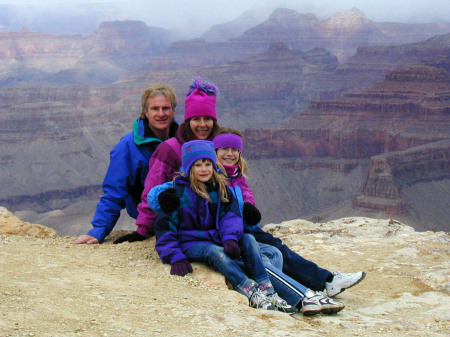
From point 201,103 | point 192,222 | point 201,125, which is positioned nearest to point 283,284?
point 192,222

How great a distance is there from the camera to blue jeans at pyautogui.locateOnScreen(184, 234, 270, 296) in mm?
7562

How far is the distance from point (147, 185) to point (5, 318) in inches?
130

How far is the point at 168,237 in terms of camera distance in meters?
7.94

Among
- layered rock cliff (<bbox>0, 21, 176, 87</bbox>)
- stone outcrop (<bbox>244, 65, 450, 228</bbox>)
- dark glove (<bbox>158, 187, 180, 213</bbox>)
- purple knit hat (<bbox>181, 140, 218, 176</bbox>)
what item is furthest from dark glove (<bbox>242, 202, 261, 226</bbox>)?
layered rock cliff (<bbox>0, 21, 176, 87</bbox>)

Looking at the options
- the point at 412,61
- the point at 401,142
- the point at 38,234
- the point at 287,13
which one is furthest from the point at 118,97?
the point at 38,234

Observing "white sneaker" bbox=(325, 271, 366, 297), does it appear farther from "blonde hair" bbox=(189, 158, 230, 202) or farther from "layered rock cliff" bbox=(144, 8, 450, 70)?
"layered rock cliff" bbox=(144, 8, 450, 70)

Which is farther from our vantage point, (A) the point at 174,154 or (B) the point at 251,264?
(A) the point at 174,154

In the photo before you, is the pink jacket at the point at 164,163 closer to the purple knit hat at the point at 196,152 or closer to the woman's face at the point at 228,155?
the woman's face at the point at 228,155

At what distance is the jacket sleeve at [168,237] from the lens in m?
7.90

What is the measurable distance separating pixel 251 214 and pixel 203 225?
1.82ft

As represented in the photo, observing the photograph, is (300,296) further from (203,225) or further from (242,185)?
(242,185)

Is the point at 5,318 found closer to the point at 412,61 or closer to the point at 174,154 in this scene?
the point at 174,154

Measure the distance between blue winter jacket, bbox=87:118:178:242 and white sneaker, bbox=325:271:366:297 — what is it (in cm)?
288

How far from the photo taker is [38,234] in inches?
400
